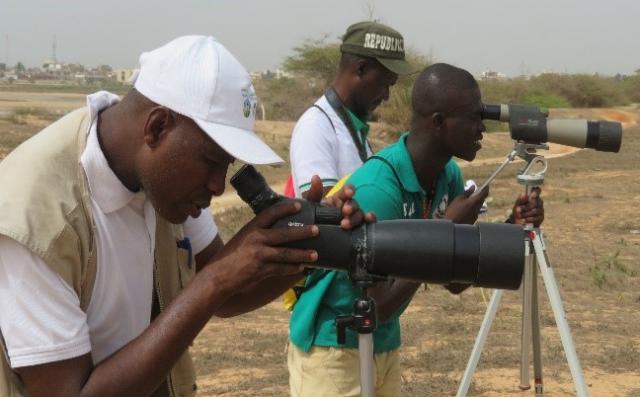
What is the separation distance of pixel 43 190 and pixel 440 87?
1.42 meters

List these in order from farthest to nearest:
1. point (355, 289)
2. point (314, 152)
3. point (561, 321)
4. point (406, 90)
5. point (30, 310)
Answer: point (406, 90) → point (561, 321) → point (314, 152) → point (355, 289) → point (30, 310)

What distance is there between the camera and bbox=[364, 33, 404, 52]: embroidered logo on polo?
9.78 feet

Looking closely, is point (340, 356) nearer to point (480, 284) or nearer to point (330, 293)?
point (330, 293)

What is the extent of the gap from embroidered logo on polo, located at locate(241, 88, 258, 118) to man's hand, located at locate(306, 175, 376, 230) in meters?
0.17

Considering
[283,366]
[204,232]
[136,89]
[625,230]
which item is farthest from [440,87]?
[625,230]

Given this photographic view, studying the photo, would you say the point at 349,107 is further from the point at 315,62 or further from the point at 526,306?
the point at 315,62

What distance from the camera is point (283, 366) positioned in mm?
4695

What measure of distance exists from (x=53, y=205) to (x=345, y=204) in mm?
507

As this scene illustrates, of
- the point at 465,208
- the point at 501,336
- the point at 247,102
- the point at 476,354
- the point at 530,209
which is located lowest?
the point at 501,336

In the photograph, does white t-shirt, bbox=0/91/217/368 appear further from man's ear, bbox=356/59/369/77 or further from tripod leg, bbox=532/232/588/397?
tripod leg, bbox=532/232/588/397

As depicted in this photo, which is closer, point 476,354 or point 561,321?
point 561,321

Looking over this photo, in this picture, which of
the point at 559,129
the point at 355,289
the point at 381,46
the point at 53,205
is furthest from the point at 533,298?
the point at 53,205

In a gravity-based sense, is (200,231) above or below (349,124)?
below

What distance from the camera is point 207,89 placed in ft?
4.54
